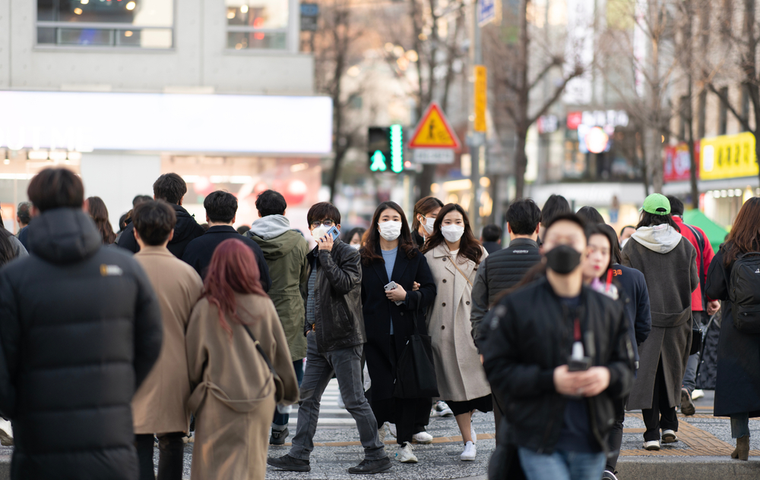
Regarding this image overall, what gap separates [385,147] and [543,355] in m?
10.1

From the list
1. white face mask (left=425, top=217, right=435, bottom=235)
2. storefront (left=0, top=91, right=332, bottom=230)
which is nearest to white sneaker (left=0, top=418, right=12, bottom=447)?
white face mask (left=425, top=217, right=435, bottom=235)

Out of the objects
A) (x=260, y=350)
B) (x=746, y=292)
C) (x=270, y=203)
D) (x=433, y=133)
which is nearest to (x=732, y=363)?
(x=746, y=292)

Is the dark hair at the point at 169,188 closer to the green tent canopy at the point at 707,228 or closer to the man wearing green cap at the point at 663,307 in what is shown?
the man wearing green cap at the point at 663,307

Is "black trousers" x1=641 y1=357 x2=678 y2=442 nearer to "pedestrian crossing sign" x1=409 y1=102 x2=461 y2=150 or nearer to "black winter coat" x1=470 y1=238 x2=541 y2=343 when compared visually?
"black winter coat" x1=470 y1=238 x2=541 y2=343

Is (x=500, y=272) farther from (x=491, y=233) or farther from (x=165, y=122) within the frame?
(x=165, y=122)

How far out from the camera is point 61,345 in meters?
3.45

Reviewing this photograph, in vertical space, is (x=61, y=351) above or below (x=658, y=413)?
above

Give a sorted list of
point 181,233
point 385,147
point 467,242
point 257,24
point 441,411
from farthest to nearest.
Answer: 1. point 257,24
2. point 385,147
3. point 441,411
4. point 467,242
5. point 181,233

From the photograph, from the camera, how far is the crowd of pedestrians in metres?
3.44

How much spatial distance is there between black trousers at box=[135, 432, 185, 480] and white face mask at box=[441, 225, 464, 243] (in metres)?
2.74

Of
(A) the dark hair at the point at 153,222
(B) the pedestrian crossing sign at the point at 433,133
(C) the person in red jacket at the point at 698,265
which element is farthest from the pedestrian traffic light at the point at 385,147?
(A) the dark hair at the point at 153,222

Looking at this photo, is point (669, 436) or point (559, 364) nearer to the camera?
point (559, 364)

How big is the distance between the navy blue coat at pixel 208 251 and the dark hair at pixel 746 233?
3.43 m

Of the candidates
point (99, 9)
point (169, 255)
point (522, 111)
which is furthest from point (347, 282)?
point (522, 111)
